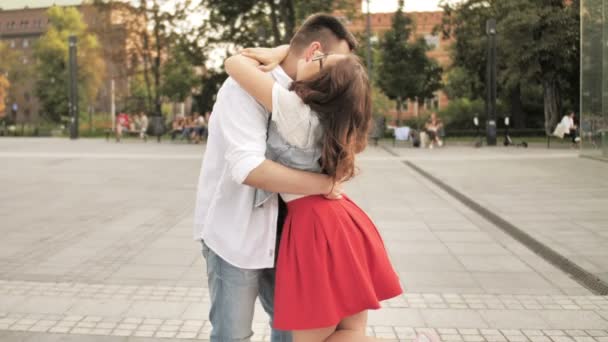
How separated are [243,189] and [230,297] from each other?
38 centimetres

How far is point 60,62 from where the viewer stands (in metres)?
66.1

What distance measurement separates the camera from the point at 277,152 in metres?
2.33

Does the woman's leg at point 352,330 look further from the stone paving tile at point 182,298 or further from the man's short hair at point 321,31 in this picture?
the stone paving tile at point 182,298

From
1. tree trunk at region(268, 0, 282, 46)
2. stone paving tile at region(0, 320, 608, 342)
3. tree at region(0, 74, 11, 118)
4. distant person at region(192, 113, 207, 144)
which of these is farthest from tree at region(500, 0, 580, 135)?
tree at region(0, 74, 11, 118)

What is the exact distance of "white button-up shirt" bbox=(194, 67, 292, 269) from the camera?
225 cm

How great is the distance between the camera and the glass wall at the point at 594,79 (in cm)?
1799

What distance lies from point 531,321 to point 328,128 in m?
3.00

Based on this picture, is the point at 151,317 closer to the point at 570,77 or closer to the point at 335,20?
the point at 335,20

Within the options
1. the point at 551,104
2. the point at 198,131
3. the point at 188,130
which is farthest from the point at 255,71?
the point at 551,104

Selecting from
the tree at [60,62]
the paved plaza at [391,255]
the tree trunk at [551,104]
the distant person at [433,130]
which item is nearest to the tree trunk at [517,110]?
the tree trunk at [551,104]

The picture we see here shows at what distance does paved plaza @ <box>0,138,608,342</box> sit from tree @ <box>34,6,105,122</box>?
54986 mm

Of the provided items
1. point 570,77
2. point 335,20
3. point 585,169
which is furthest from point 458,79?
point 335,20

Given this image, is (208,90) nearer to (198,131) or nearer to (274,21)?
(274,21)

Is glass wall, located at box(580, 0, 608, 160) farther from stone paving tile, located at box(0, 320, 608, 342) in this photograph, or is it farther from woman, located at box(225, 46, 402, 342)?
woman, located at box(225, 46, 402, 342)
